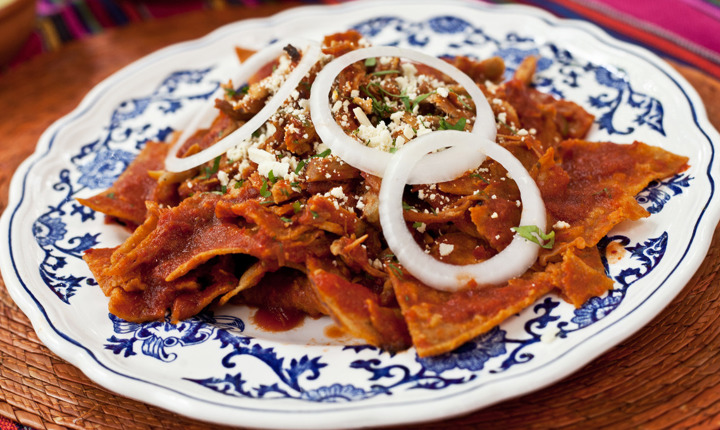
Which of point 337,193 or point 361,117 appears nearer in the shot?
point 337,193

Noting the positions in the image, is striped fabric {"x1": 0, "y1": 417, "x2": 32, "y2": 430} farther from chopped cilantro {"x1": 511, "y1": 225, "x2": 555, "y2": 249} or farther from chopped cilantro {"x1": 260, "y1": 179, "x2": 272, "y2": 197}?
chopped cilantro {"x1": 511, "y1": 225, "x2": 555, "y2": 249}

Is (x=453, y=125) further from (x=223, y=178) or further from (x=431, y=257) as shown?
(x=223, y=178)

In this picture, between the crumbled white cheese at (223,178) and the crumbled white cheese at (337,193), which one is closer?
the crumbled white cheese at (337,193)

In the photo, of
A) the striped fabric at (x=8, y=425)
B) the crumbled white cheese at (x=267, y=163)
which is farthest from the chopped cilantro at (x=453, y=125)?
the striped fabric at (x=8, y=425)

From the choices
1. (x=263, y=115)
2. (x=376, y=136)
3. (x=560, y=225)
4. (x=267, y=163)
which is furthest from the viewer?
(x=263, y=115)

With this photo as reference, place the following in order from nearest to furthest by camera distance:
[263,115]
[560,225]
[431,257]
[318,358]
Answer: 1. [318,358]
2. [431,257]
3. [560,225]
4. [263,115]

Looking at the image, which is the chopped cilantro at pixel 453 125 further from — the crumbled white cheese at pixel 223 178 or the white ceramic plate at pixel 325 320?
the crumbled white cheese at pixel 223 178

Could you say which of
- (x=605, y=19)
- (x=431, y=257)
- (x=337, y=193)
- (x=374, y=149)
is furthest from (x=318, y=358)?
(x=605, y=19)
